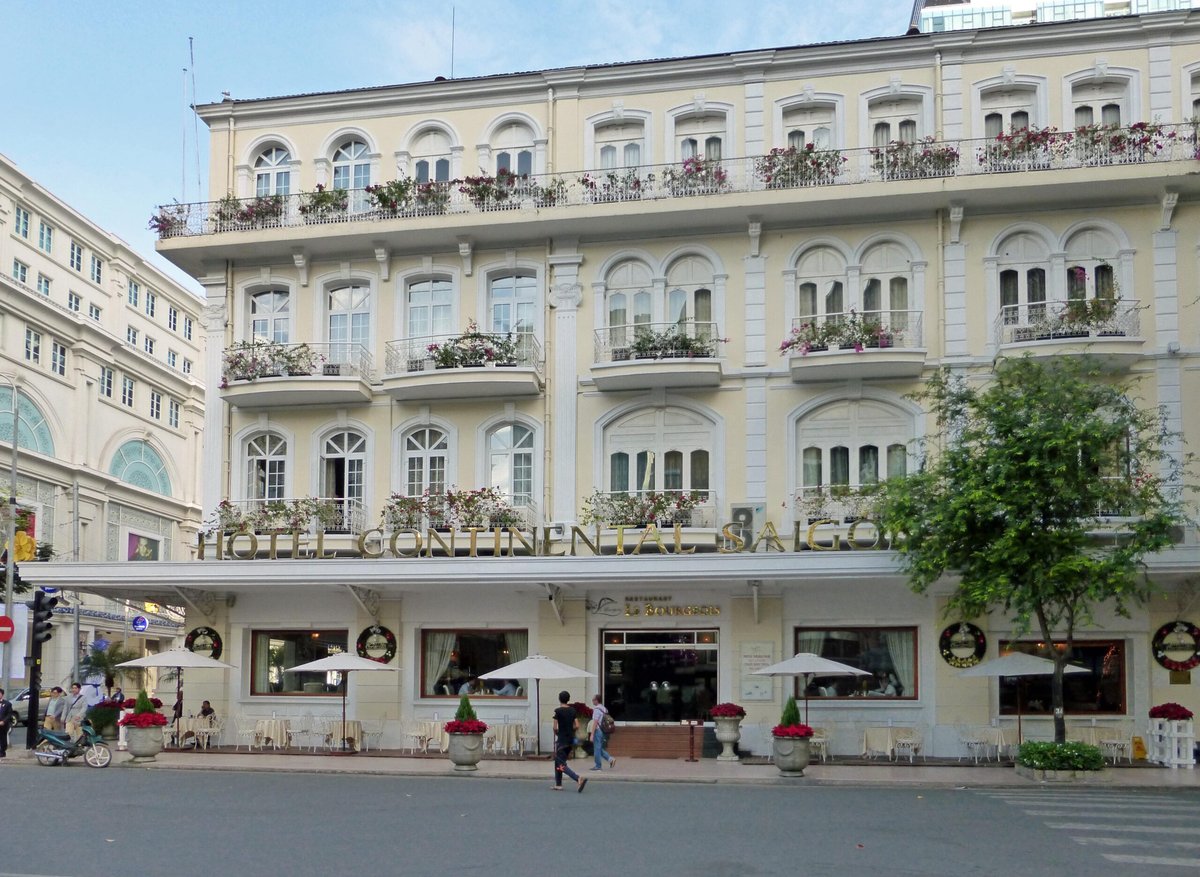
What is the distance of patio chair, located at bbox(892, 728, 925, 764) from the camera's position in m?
26.0

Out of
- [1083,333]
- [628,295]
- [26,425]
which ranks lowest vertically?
[1083,333]

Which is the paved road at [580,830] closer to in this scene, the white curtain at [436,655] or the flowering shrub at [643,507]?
the flowering shrub at [643,507]

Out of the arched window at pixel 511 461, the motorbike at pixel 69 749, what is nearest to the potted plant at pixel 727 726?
the arched window at pixel 511 461

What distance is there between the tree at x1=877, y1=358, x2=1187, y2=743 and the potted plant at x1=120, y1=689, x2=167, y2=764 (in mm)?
14054

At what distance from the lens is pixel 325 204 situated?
30.6 m

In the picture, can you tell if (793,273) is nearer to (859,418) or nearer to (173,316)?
(859,418)

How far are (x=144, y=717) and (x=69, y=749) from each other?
1.44 m

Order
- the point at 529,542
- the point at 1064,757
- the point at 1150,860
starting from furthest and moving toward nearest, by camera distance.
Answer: the point at 529,542 < the point at 1064,757 < the point at 1150,860

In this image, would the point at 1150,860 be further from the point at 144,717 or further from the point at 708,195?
the point at 144,717

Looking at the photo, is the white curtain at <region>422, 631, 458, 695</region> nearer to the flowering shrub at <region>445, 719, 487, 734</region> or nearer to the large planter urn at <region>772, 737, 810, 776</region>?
the flowering shrub at <region>445, 719, 487, 734</region>

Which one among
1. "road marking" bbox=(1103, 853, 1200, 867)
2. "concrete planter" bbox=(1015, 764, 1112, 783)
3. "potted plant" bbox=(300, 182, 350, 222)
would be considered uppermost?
"potted plant" bbox=(300, 182, 350, 222)

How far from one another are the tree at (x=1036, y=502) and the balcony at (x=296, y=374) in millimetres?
12047

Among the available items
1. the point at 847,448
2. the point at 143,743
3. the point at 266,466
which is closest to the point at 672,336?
the point at 847,448

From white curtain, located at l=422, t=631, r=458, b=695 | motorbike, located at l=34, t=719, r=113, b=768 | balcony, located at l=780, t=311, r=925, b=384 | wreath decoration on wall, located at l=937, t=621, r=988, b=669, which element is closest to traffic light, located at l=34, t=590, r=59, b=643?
motorbike, located at l=34, t=719, r=113, b=768
